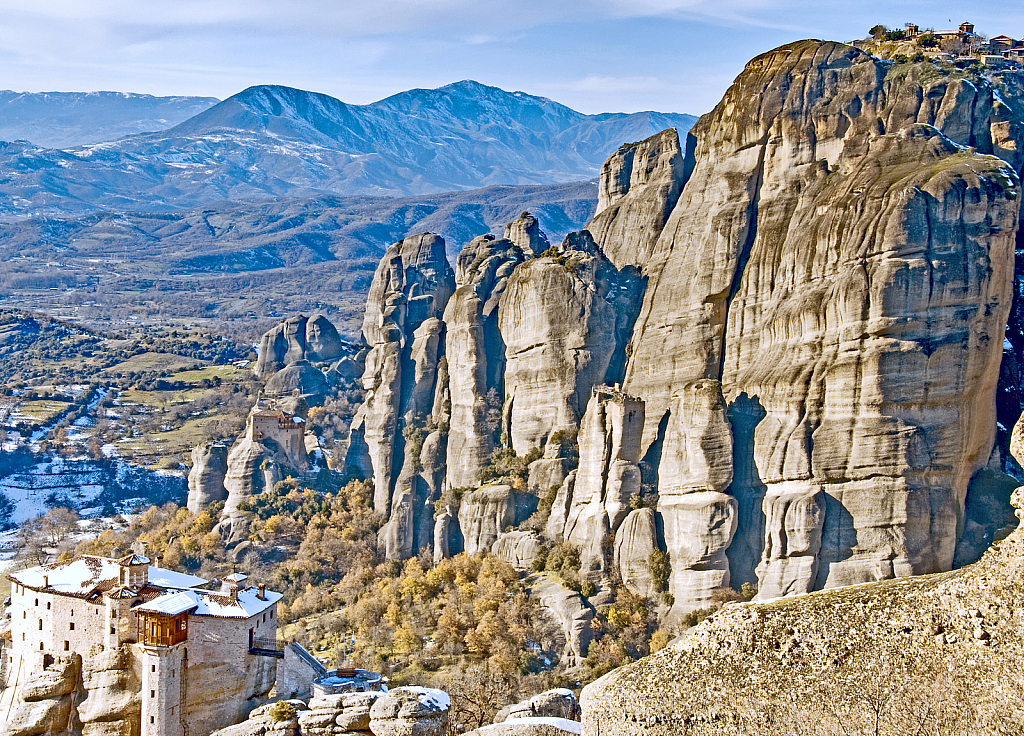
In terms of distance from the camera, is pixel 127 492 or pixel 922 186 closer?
pixel 922 186

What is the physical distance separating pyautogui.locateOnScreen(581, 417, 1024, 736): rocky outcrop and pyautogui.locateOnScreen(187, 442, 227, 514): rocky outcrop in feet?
158

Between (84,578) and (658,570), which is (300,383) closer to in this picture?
(84,578)

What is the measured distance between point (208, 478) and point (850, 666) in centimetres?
5176

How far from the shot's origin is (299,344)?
90500 millimetres

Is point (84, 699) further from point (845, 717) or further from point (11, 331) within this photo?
point (11, 331)

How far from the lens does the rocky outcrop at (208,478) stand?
203ft

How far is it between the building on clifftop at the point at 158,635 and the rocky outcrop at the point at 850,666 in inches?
853

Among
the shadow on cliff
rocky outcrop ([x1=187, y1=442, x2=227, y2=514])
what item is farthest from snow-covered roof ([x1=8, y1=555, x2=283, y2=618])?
rocky outcrop ([x1=187, y1=442, x2=227, y2=514])

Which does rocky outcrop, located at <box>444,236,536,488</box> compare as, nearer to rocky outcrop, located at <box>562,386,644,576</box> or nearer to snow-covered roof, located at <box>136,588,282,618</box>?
rocky outcrop, located at <box>562,386,644,576</box>

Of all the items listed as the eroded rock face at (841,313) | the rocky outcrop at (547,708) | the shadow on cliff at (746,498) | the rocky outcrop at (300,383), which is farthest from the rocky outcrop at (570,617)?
the rocky outcrop at (300,383)

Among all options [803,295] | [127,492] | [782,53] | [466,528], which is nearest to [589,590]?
[466,528]

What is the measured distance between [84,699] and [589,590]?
739 inches

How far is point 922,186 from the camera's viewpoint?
3794 cm

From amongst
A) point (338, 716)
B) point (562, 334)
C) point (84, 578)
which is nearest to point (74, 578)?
point (84, 578)
